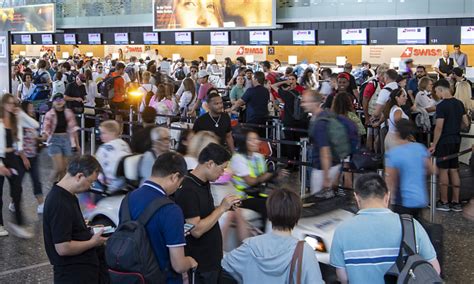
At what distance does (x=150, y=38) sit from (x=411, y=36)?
40.5ft

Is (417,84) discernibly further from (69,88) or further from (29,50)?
(29,50)

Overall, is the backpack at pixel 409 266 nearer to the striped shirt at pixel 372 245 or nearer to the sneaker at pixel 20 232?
the striped shirt at pixel 372 245

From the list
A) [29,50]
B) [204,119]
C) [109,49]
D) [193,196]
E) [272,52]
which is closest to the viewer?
[193,196]

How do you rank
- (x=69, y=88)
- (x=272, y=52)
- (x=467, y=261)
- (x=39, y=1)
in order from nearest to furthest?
(x=467, y=261) → (x=69, y=88) → (x=272, y=52) → (x=39, y=1)

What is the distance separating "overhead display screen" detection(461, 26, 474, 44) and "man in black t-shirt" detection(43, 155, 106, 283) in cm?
1515

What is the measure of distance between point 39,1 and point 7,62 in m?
22.6

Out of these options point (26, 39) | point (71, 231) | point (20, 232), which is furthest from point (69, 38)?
point (71, 231)

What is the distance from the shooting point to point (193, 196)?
4465 millimetres

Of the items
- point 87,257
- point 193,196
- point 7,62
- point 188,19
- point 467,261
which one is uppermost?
point 188,19

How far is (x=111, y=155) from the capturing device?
670cm

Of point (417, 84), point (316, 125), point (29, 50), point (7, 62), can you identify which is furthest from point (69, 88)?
point (29, 50)

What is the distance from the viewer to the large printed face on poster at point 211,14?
2236cm

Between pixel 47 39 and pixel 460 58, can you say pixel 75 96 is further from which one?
pixel 47 39

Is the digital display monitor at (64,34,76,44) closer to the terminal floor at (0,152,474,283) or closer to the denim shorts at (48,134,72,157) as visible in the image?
the denim shorts at (48,134,72,157)
